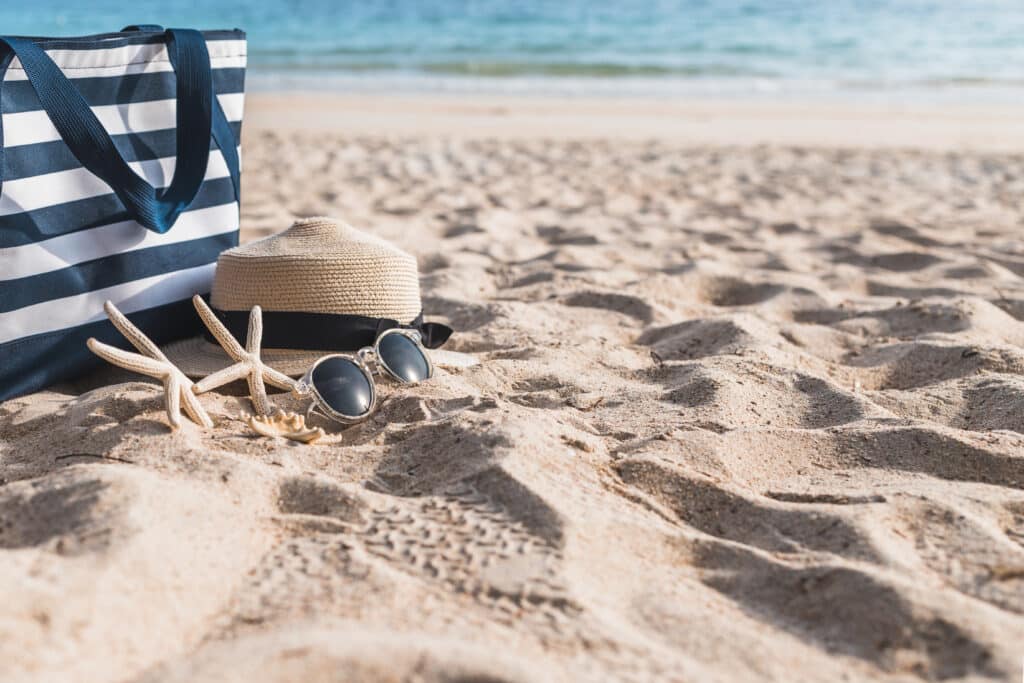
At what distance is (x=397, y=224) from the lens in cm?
427

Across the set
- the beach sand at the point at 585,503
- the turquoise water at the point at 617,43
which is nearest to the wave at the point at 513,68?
the turquoise water at the point at 617,43

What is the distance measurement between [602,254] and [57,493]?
8.58 feet

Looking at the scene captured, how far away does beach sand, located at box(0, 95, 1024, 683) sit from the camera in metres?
1.17

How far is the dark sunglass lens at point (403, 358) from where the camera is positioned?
2.14 metres

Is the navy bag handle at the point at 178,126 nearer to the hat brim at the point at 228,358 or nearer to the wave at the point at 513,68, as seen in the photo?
the hat brim at the point at 228,358

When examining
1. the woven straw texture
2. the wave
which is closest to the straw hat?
the woven straw texture

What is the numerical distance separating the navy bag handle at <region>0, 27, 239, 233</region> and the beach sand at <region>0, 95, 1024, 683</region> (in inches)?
16.4

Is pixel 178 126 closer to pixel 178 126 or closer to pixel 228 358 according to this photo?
pixel 178 126

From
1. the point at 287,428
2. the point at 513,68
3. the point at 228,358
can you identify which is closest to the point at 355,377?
the point at 287,428

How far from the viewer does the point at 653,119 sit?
943 centimetres

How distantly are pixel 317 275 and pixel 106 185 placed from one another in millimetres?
506

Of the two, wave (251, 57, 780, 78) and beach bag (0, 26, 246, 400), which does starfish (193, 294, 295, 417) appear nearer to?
beach bag (0, 26, 246, 400)

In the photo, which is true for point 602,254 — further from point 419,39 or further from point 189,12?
point 189,12

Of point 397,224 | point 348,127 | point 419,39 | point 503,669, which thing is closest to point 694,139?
point 348,127
